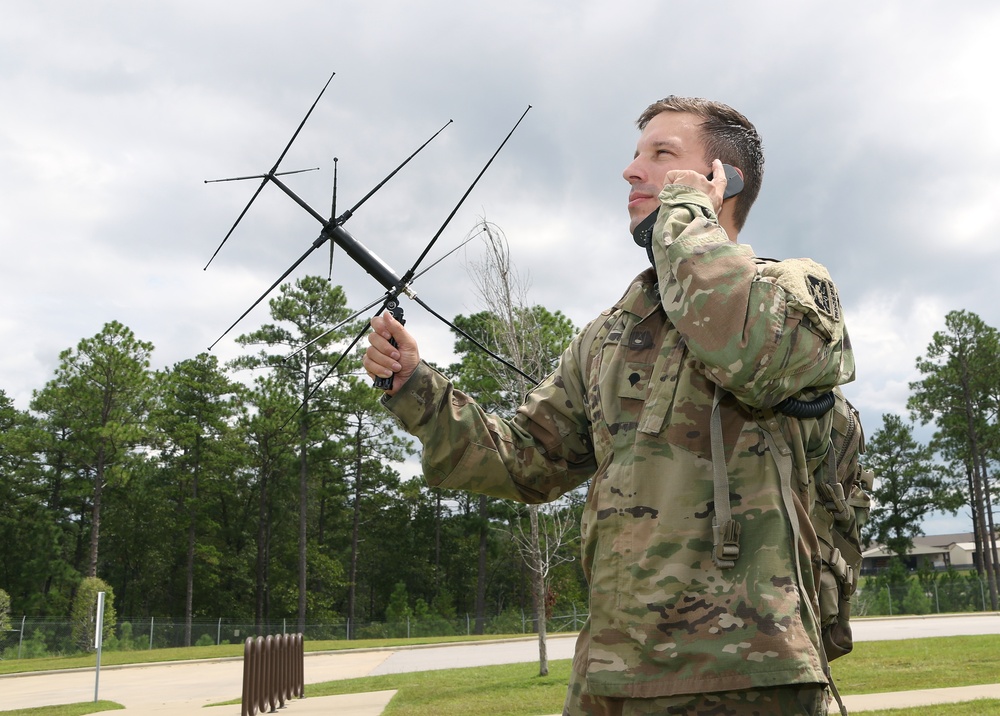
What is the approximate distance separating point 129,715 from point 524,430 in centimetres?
1233

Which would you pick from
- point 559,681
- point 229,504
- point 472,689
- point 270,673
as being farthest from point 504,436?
point 229,504

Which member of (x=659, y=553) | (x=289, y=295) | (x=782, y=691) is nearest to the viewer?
(x=782, y=691)

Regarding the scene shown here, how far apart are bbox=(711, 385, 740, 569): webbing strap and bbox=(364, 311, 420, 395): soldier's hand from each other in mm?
896

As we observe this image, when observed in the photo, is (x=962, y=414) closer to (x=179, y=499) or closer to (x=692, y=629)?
(x=179, y=499)

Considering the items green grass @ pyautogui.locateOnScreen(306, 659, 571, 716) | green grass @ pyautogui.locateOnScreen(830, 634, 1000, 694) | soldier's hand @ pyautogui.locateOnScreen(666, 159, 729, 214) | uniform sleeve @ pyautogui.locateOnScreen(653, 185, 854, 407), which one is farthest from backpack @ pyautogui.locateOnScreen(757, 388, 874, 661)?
green grass @ pyautogui.locateOnScreen(830, 634, 1000, 694)

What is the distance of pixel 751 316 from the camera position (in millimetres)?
1850

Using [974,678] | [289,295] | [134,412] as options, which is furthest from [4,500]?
[974,678]

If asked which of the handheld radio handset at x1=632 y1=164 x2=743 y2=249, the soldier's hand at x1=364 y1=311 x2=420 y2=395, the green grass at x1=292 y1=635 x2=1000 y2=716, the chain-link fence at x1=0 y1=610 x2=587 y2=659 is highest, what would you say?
the handheld radio handset at x1=632 y1=164 x2=743 y2=249

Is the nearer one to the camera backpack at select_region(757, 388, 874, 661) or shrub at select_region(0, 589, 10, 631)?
backpack at select_region(757, 388, 874, 661)

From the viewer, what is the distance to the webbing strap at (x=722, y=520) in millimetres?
1791

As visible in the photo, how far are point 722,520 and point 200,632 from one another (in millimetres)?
46893

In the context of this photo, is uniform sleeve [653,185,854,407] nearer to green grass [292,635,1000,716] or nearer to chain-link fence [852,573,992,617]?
green grass [292,635,1000,716]

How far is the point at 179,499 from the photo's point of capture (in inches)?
2190

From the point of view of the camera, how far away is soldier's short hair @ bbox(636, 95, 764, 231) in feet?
7.76
